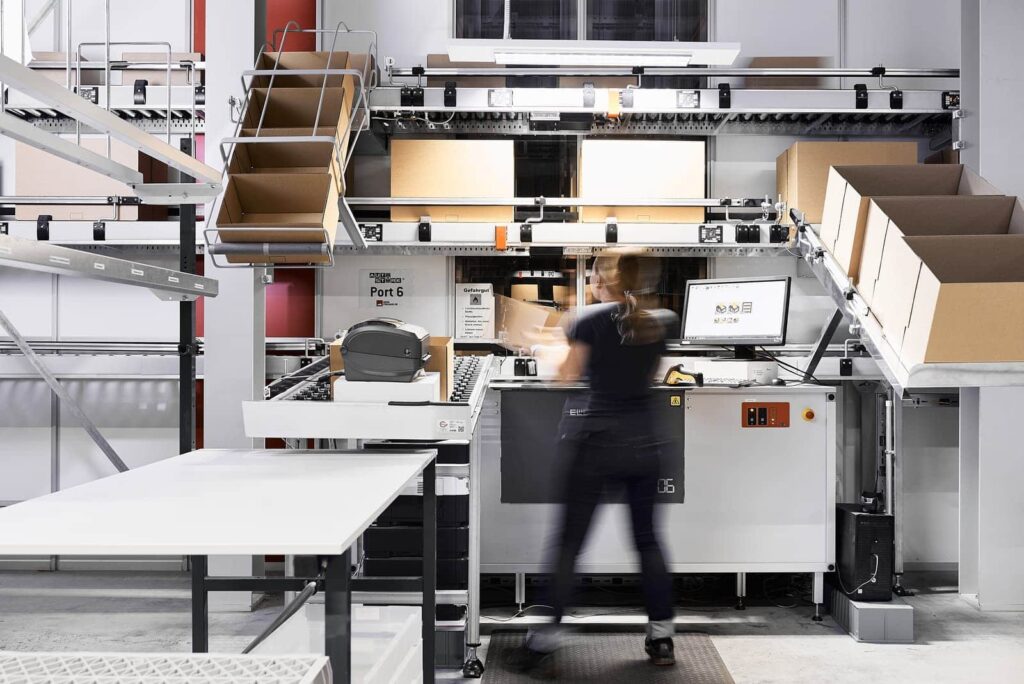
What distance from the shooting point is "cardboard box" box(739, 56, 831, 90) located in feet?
12.5

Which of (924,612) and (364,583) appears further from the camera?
(924,612)

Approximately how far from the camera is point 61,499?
139 centimetres

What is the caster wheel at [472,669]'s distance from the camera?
8.64 ft

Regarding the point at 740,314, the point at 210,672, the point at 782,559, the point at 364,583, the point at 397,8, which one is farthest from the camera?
the point at 397,8

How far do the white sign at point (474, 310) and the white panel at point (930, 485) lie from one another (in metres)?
2.31

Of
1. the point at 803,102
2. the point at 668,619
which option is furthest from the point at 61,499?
the point at 803,102

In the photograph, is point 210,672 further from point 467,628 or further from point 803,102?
point 803,102

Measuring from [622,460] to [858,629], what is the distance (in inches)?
50.9

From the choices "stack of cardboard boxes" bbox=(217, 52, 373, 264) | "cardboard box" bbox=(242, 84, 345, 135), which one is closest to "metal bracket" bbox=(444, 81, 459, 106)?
"stack of cardboard boxes" bbox=(217, 52, 373, 264)

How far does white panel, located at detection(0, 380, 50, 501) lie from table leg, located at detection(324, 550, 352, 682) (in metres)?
3.54

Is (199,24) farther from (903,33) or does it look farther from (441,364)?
(903,33)

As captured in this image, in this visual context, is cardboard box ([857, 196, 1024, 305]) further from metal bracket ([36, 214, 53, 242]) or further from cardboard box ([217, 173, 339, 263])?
metal bracket ([36, 214, 53, 242])

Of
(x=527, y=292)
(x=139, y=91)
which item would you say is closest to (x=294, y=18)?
(x=139, y=91)

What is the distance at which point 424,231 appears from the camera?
11.3 ft
